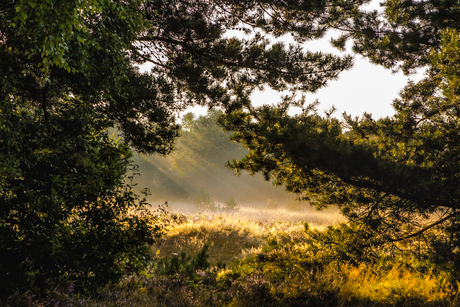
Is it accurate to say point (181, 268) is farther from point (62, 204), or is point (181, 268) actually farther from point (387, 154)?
point (387, 154)

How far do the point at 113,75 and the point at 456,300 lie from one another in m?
6.13

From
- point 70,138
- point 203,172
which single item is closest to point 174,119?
point 70,138

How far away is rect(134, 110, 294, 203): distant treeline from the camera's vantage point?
125ft

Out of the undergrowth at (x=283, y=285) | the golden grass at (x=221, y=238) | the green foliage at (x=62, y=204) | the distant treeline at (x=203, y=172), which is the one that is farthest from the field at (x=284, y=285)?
the distant treeline at (x=203, y=172)

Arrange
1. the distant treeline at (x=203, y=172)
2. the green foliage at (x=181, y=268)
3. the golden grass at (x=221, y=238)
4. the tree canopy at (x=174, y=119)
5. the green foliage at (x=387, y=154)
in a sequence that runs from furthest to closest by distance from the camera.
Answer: the distant treeline at (x=203, y=172)
the golden grass at (x=221, y=238)
the green foliage at (x=181, y=268)
the green foliage at (x=387, y=154)
the tree canopy at (x=174, y=119)

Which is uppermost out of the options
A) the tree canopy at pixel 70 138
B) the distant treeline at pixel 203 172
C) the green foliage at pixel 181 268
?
the distant treeline at pixel 203 172

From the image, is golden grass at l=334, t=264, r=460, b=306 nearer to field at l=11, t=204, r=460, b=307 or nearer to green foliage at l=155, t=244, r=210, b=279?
field at l=11, t=204, r=460, b=307

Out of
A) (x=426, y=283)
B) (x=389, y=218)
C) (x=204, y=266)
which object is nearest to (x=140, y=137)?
(x=204, y=266)

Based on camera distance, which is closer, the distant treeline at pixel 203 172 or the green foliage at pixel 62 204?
the green foliage at pixel 62 204

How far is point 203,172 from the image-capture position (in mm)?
42781

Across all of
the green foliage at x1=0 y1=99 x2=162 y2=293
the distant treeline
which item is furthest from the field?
the distant treeline

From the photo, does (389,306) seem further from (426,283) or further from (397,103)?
(397,103)

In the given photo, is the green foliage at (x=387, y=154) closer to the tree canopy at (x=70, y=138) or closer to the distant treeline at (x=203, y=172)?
the tree canopy at (x=70, y=138)

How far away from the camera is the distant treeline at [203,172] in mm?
38031
